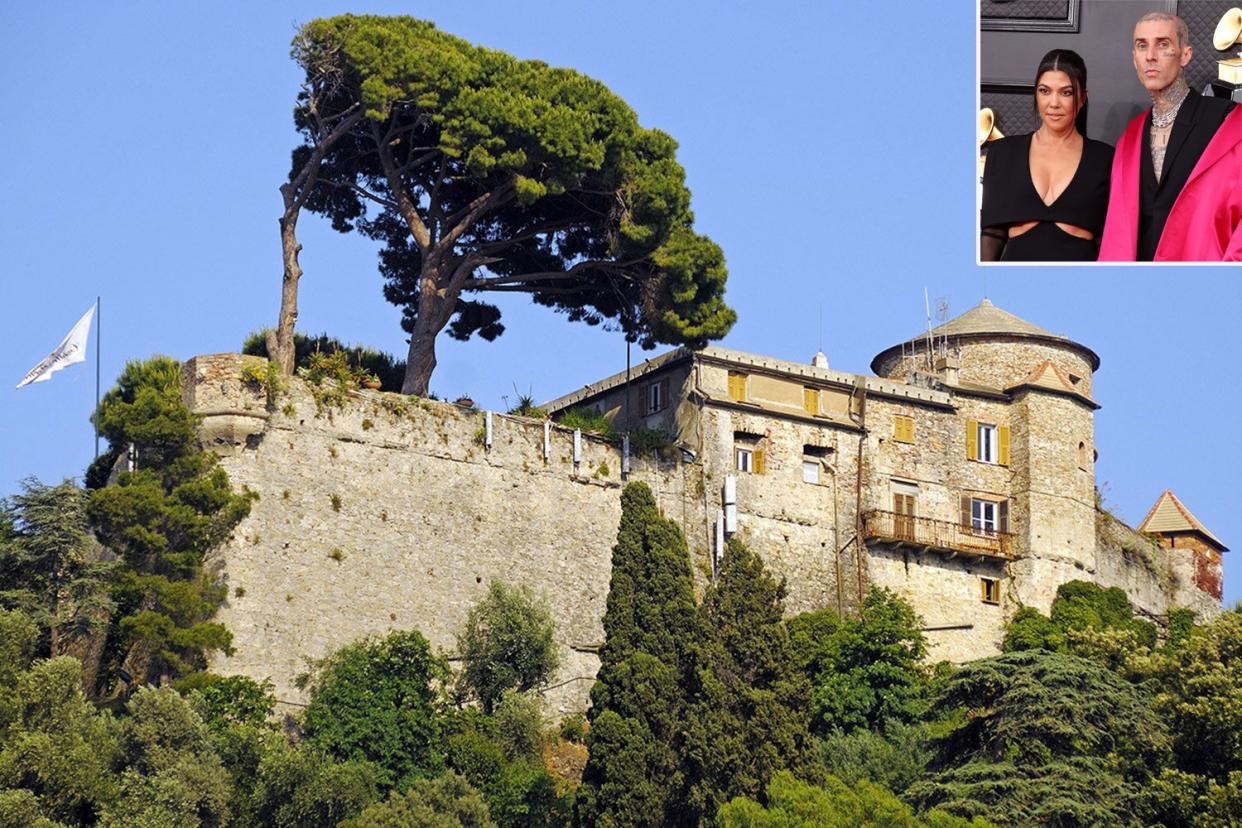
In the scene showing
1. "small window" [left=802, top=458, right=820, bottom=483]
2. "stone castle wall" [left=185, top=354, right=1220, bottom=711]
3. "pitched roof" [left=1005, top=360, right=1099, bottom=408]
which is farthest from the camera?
"pitched roof" [left=1005, top=360, right=1099, bottom=408]

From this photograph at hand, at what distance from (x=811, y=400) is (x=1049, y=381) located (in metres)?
6.71

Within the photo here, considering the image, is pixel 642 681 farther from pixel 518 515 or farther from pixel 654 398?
pixel 654 398

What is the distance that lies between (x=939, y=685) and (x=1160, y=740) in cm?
739

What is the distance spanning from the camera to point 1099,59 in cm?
2467

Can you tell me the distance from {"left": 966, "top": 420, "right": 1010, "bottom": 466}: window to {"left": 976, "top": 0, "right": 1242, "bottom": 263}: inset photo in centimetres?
3205

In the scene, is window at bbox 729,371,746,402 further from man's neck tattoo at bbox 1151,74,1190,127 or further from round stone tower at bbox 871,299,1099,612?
man's neck tattoo at bbox 1151,74,1190,127

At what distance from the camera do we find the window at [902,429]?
55750 millimetres

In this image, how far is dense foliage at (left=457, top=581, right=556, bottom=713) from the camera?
45.4 metres

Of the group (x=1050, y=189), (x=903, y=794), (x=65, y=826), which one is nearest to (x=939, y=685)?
(x=903, y=794)

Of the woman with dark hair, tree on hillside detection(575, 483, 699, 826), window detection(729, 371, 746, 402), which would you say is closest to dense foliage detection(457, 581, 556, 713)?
tree on hillside detection(575, 483, 699, 826)

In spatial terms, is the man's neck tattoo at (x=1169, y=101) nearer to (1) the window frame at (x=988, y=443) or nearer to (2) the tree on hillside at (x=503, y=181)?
(2) the tree on hillside at (x=503, y=181)

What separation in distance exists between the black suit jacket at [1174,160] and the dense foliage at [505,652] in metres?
23.5

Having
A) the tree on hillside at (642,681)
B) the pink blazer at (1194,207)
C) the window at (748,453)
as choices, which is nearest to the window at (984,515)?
the window at (748,453)

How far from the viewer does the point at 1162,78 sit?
2458 centimetres
